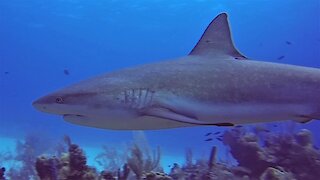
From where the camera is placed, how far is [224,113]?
14.0ft

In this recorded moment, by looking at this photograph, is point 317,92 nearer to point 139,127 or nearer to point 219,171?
point 139,127

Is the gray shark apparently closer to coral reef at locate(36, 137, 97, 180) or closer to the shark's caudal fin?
the shark's caudal fin

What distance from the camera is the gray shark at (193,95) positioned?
397cm

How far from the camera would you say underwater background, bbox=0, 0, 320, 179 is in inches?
410

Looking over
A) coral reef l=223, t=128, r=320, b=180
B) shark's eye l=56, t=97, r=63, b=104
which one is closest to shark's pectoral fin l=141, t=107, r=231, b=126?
shark's eye l=56, t=97, r=63, b=104

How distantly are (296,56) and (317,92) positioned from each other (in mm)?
61383

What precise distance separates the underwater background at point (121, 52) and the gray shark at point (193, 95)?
1.32 m

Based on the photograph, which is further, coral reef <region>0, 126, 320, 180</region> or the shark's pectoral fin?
coral reef <region>0, 126, 320, 180</region>

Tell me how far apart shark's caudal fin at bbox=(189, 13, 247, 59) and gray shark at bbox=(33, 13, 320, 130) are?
27mm

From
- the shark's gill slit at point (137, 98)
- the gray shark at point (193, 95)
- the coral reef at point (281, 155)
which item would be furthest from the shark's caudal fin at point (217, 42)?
the coral reef at point (281, 155)

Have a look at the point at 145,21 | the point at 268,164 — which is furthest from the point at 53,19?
the point at 268,164

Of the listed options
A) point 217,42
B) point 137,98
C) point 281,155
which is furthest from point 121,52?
point 137,98

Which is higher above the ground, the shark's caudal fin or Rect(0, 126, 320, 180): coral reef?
the shark's caudal fin

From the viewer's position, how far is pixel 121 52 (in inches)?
4043
